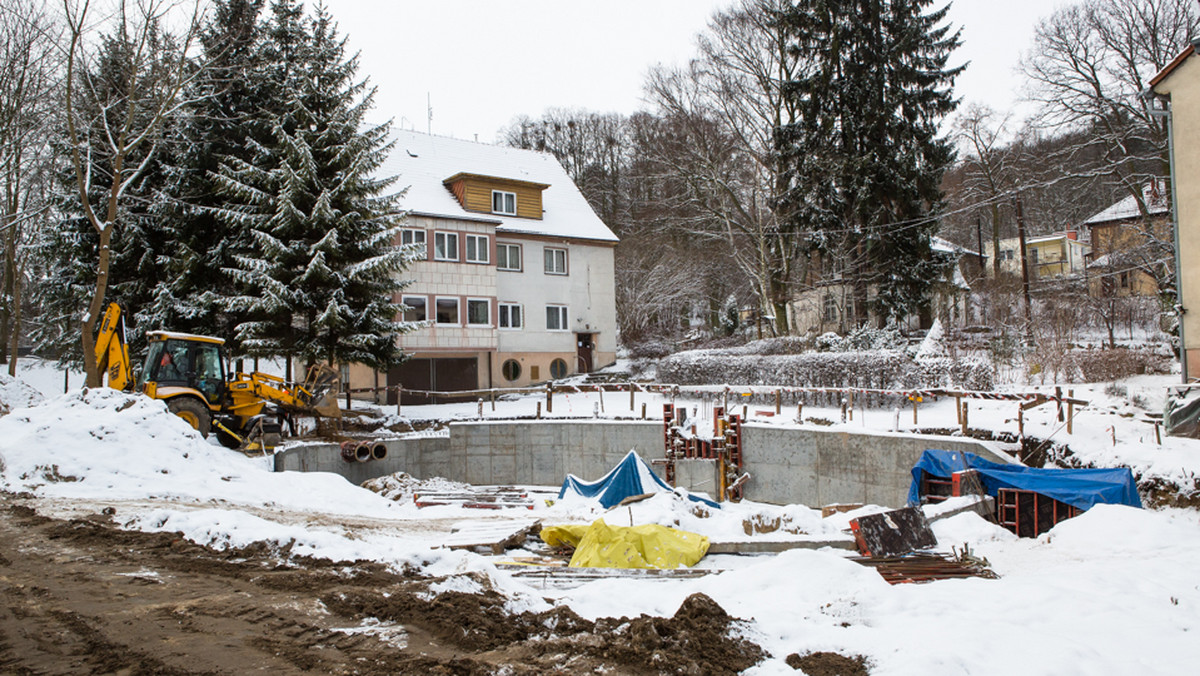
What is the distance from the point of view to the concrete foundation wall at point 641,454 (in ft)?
49.6

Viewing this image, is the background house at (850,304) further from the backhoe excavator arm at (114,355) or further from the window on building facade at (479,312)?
the backhoe excavator arm at (114,355)

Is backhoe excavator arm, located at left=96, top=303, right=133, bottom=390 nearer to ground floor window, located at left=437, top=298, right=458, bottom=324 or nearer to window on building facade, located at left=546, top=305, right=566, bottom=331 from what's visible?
ground floor window, located at left=437, top=298, right=458, bottom=324

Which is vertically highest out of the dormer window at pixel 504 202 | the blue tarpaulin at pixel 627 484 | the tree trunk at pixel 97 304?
the dormer window at pixel 504 202

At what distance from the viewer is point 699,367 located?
2502cm

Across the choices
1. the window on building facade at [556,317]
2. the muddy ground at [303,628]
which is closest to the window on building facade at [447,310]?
the window on building facade at [556,317]

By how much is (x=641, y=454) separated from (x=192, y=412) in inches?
421

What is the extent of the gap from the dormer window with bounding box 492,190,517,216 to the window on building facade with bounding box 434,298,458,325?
4.67 m

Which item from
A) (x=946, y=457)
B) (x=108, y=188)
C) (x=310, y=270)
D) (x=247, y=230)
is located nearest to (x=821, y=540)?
(x=946, y=457)

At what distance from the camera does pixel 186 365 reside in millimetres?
15703

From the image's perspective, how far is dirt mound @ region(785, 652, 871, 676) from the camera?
4.89m

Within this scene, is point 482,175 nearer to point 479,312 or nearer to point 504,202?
point 504,202

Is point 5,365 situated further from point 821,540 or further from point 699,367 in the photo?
point 821,540

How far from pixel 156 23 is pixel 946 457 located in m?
21.2

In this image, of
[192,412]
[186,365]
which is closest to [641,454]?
[192,412]
